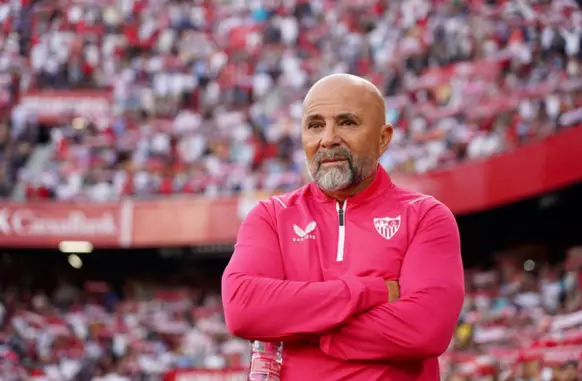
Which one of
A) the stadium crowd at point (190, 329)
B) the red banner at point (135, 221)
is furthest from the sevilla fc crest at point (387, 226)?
the red banner at point (135, 221)

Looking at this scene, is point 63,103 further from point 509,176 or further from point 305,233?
point 305,233

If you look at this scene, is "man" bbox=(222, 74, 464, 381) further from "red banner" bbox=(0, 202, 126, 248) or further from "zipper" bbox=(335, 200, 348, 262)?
"red banner" bbox=(0, 202, 126, 248)

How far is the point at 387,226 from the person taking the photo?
8.87ft

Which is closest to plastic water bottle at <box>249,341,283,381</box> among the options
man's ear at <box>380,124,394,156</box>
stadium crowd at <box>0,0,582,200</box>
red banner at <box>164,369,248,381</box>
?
man's ear at <box>380,124,394,156</box>

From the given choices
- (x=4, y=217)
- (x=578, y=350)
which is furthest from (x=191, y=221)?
(x=578, y=350)

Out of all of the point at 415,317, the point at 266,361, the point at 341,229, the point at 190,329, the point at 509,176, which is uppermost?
the point at 509,176

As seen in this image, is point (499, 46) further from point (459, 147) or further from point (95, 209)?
point (95, 209)

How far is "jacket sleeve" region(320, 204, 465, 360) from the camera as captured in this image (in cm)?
255

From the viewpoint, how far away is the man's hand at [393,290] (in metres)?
2.64

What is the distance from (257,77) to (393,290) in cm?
1699

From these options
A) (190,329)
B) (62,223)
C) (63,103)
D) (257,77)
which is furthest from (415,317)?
(63,103)

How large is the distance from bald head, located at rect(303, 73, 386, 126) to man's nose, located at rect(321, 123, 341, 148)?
9 cm

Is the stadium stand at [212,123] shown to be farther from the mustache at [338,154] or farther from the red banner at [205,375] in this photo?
the mustache at [338,154]

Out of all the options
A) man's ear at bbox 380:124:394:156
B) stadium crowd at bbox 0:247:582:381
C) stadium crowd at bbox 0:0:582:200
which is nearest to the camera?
man's ear at bbox 380:124:394:156
